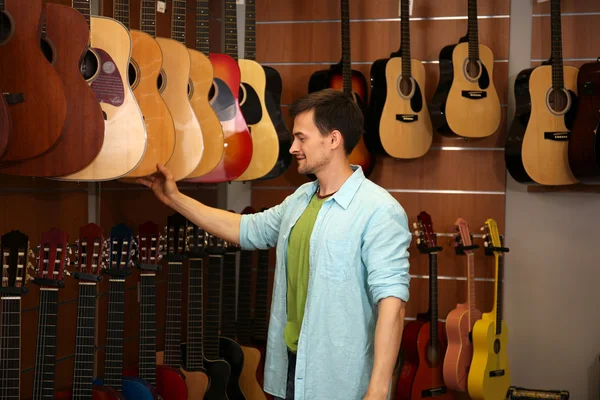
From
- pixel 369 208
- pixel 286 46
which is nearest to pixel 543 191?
pixel 286 46

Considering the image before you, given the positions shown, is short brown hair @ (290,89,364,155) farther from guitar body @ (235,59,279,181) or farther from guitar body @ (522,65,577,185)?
guitar body @ (522,65,577,185)

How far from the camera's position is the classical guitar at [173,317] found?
3580 millimetres

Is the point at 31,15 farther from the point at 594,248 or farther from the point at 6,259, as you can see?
the point at 594,248

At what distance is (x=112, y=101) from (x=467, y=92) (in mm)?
2239

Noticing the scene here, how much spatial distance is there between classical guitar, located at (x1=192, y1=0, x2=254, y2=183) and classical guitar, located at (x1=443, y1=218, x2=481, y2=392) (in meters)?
1.34

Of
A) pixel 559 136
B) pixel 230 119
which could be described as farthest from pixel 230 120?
pixel 559 136

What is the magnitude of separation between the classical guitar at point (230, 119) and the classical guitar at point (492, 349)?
1512 millimetres

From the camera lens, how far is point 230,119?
12.0 ft

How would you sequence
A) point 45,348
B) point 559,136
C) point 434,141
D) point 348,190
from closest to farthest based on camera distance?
point 348,190 → point 45,348 → point 559,136 → point 434,141

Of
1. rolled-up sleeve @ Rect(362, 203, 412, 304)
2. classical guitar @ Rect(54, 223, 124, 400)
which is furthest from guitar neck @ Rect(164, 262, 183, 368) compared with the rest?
rolled-up sleeve @ Rect(362, 203, 412, 304)

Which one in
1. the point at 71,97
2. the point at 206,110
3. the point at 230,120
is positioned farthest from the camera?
the point at 230,120

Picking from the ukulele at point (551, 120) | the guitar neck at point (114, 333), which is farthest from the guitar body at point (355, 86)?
the guitar neck at point (114, 333)

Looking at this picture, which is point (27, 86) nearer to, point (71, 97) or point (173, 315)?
point (71, 97)

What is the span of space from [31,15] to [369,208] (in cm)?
119
